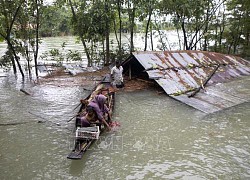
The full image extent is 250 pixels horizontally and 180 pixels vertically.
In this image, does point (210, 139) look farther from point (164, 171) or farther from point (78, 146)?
point (78, 146)

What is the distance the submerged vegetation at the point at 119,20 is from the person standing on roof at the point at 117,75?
236 inches

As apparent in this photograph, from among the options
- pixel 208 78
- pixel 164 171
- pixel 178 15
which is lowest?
pixel 164 171

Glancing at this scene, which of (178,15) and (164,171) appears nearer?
(164,171)

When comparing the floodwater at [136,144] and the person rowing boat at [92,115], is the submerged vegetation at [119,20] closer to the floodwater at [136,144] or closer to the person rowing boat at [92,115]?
the floodwater at [136,144]

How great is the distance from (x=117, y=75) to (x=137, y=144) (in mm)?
5650

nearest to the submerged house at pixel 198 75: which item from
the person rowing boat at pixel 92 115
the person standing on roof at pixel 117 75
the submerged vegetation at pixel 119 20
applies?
the person standing on roof at pixel 117 75

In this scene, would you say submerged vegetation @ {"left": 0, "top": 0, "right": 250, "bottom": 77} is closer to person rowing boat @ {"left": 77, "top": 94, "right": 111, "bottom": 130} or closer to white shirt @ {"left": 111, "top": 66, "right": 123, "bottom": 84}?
white shirt @ {"left": 111, "top": 66, "right": 123, "bottom": 84}

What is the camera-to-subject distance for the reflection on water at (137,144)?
5945mm

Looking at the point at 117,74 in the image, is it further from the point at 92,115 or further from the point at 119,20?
the point at 119,20

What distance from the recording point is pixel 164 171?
5945 millimetres

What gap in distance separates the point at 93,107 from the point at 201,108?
14.5 feet

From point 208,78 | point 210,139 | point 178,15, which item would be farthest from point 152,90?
point 178,15

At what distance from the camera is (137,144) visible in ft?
23.6

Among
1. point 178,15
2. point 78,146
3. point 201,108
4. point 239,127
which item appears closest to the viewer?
point 78,146
